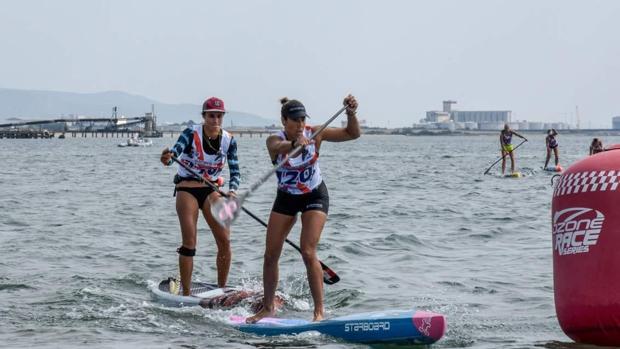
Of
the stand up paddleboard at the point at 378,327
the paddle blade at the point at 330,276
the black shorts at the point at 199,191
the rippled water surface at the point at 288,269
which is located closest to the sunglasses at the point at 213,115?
the black shorts at the point at 199,191

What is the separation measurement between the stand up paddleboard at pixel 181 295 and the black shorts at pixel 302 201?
241 cm

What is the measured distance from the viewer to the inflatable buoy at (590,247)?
8.85 metres

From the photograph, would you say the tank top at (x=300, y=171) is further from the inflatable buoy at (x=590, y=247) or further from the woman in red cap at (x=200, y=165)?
the inflatable buoy at (x=590, y=247)

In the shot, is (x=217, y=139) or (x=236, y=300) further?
(x=236, y=300)

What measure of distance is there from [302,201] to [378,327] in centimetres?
145

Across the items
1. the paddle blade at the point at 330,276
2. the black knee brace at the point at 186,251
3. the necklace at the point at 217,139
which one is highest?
the necklace at the point at 217,139

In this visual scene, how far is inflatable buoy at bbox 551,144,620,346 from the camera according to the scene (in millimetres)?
8852

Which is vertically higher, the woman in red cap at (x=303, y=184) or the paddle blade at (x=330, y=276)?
the woman in red cap at (x=303, y=184)

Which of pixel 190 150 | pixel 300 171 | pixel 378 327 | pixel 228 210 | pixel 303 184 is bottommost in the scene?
pixel 378 327

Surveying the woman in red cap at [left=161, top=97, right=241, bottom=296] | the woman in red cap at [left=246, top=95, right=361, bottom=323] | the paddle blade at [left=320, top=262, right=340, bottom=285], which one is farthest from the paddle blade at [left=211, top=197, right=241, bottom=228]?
the paddle blade at [left=320, top=262, right=340, bottom=285]

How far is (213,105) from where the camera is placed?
1185cm

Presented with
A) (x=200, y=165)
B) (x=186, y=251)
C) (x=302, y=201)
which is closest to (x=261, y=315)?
(x=302, y=201)

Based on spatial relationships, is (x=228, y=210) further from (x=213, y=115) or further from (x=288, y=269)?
(x=288, y=269)

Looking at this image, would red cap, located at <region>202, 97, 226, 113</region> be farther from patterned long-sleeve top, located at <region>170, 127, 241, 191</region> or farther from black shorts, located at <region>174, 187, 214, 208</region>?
black shorts, located at <region>174, 187, 214, 208</region>
